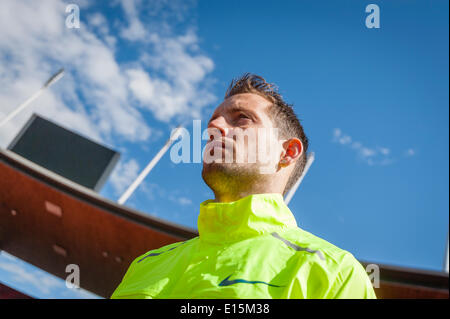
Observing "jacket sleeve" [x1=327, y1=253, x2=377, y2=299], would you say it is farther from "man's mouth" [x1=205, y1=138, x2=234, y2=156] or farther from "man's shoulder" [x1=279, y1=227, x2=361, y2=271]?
"man's mouth" [x1=205, y1=138, x2=234, y2=156]

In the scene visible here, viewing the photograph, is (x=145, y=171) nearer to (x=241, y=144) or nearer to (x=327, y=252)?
(x=241, y=144)

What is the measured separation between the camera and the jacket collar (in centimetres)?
132

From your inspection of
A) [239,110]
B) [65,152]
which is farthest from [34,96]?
[239,110]

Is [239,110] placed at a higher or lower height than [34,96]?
lower

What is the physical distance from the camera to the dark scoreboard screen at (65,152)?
9.40 metres

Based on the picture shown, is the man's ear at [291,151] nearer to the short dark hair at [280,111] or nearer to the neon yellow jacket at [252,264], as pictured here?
the short dark hair at [280,111]

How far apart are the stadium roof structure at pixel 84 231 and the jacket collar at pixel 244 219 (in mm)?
4684

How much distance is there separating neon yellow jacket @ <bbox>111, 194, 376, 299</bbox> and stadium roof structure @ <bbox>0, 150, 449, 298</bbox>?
4.79 m

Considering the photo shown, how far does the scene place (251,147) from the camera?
1.65 m

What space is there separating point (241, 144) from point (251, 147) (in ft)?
0.19
